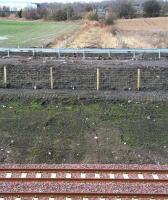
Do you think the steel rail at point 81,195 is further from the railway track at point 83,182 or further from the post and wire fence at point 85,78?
the post and wire fence at point 85,78

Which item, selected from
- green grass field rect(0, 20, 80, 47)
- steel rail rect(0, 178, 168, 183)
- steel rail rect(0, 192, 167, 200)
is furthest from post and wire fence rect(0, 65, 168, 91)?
green grass field rect(0, 20, 80, 47)

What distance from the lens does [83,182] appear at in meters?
14.4

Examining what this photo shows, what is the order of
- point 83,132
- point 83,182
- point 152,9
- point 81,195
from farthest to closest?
1. point 152,9
2. point 83,132
3. point 83,182
4. point 81,195

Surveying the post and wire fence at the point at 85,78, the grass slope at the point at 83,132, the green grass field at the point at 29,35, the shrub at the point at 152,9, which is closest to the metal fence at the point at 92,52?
the post and wire fence at the point at 85,78

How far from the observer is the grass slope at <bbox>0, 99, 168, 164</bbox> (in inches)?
674

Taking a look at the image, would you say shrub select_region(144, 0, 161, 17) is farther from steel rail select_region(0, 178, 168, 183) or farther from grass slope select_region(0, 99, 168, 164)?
steel rail select_region(0, 178, 168, 183)

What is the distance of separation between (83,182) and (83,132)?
5.43 m

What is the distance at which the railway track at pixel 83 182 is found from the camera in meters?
13.5

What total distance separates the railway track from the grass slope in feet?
4.53

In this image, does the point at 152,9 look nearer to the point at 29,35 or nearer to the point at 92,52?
the point at 29,35

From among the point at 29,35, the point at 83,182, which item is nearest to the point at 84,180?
the point at 83,182

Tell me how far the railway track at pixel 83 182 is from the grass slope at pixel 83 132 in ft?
4.53

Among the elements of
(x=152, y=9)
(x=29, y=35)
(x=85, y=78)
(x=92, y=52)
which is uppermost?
(x=152, y=9)

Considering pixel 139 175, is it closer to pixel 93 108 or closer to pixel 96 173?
pixel 96 173
